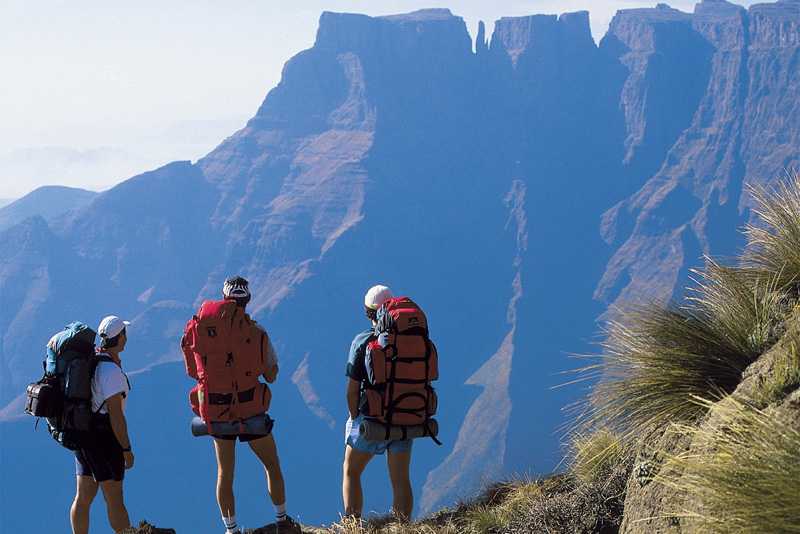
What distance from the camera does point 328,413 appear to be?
19638 cm

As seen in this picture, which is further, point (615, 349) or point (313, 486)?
point (313, 486)

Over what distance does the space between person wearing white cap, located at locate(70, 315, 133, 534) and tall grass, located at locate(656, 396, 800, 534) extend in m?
4.69

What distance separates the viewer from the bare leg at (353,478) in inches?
266

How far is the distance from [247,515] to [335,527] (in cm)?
16727

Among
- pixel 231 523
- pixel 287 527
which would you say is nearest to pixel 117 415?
pixel 231 523

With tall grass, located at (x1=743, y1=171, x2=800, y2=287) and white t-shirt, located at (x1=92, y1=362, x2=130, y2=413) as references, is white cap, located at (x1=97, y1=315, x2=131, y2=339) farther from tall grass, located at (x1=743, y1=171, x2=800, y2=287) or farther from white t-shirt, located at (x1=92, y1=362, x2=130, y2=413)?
tall grass, located at (x1=743, y1=171, x2=800, y2=287)

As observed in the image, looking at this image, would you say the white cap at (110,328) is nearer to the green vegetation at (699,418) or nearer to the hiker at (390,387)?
the hiker at (390,387)

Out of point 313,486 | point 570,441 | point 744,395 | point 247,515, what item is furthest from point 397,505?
point 313,486

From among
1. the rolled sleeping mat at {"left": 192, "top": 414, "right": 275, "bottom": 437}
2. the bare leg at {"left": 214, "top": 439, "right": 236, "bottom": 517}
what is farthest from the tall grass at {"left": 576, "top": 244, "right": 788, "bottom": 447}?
the bare leg at {"left": 214, "top": 439, "right": 236, "bottom": 517}

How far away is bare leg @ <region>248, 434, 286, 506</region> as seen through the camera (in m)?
6.84

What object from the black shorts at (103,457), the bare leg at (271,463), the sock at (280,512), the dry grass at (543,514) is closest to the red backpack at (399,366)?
the dry grass at (543,514)

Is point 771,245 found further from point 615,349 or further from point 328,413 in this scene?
point 328,413

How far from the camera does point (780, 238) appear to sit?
580cm

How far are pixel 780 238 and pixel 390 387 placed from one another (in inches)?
127
